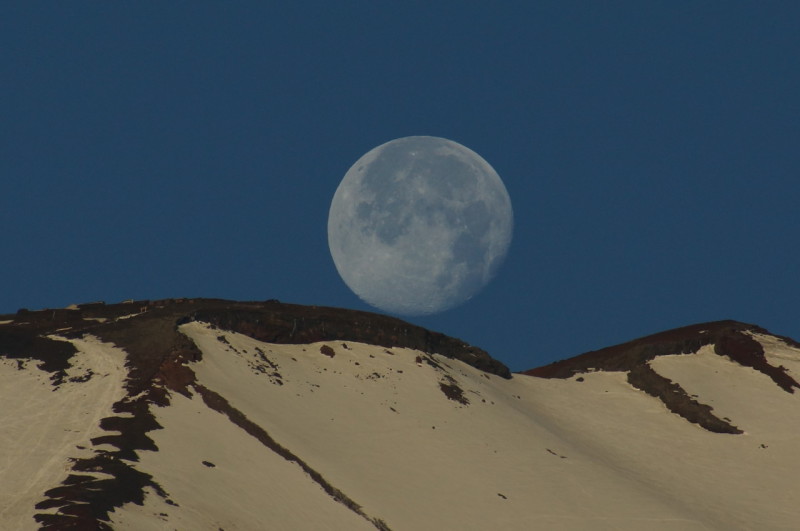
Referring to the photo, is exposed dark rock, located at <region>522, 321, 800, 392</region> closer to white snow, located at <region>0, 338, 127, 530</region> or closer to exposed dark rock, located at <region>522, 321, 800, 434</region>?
exposed dark rock, located at <region>522, 321, 800, 434</region>

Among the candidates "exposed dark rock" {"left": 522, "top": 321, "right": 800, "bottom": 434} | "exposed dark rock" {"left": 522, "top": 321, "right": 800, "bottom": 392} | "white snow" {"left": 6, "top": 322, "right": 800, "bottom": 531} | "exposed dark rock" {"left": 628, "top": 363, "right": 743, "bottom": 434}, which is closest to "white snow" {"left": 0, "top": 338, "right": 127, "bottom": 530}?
"white snow" {"left": 6, "top": 322, "right": 800, "bottom": 531}

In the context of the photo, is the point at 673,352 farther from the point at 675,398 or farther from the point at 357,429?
the point at 357,429

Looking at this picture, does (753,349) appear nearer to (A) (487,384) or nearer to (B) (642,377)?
(B) (642,377)

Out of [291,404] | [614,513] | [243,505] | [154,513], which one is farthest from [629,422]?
[154,513]

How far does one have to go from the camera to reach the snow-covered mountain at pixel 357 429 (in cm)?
3094

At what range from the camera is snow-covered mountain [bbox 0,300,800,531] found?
3094cm

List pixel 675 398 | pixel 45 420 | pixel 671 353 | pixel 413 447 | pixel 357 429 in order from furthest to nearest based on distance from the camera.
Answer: pixel 671 353, pixel 675 398, pixel 357 429, pixel 413 447, pixel 45 420

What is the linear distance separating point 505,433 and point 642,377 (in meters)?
18.9

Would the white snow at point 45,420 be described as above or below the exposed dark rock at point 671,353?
below

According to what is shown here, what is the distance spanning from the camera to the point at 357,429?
4441 centimetres

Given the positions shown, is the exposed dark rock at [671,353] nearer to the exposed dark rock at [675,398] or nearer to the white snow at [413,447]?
the exposed dark rock at [675,398]

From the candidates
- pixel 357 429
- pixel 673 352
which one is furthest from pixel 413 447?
pixel 673 352

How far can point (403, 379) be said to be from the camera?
51844 mm

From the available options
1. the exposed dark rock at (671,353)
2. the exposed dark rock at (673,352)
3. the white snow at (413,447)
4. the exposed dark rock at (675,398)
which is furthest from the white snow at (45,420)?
the exposed dark rock at (673,352)
